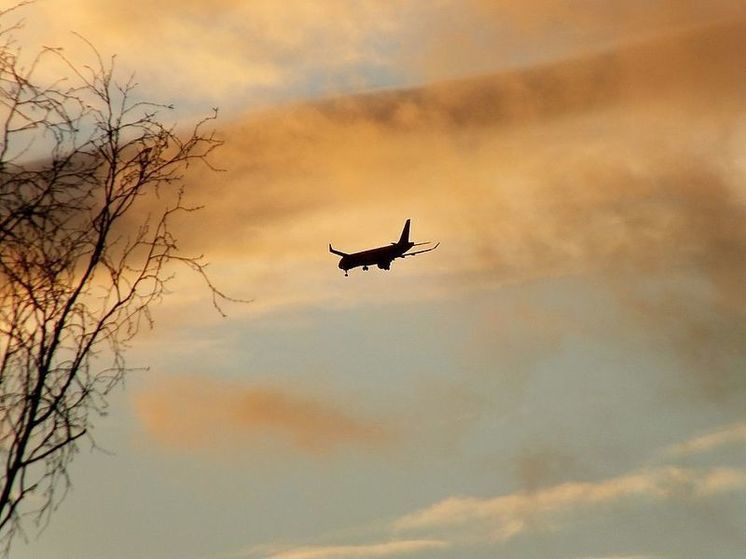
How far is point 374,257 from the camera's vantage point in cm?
10419

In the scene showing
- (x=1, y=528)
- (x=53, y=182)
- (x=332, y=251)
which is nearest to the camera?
(x=1, y=528)

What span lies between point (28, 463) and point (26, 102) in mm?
4329

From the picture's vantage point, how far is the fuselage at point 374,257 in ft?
341

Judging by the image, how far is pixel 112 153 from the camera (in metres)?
17.2

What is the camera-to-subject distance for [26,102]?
661 inches

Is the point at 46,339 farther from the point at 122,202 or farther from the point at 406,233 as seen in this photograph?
the point at 406,233

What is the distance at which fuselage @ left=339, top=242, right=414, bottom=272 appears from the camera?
10388 centimetres

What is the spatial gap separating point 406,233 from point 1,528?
102382 millimetres

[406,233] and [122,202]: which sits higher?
[406,233]

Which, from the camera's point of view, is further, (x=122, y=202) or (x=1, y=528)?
(x=122, y=202)

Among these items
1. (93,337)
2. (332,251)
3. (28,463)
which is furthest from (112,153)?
(332,251)

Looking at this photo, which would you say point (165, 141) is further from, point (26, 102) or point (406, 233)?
point (406, 233)

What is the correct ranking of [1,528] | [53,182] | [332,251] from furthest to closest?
1. [332,251]
2. [53,182]
3. [1,528]

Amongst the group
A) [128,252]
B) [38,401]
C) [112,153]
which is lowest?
[38,401]
